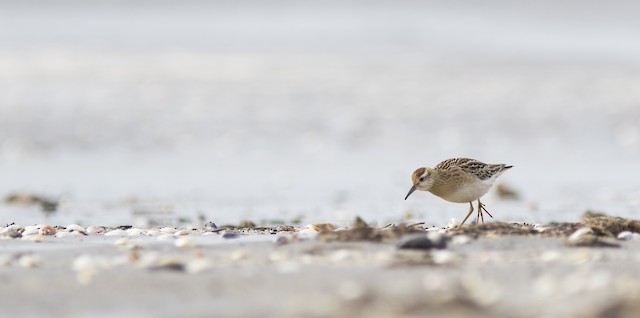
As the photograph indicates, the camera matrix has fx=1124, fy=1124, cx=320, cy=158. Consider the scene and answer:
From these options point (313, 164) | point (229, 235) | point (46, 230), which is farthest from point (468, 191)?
point (313, 164)

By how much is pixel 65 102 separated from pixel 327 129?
15.2 ft

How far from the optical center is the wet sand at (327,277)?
4.44 metres

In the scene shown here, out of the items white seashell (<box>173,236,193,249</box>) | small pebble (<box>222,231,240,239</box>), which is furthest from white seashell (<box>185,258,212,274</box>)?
small pebble (<box>222,231,240,239</box>)

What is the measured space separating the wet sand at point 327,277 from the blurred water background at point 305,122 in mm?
2438

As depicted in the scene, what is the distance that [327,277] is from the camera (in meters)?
5.08

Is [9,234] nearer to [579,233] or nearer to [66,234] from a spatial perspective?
[66,234]

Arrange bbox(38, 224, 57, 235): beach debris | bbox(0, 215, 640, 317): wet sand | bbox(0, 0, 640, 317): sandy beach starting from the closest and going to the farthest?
bbox(0, 215, 640, 317): wet sand, bbox(0, 0, 640, 317): sandy beach, bbox(38, 224, 57, 235): beach debris

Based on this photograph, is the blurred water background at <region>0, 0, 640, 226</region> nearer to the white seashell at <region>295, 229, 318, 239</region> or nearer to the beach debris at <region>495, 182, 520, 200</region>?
the beach debris at <region>495, 182, 520, 200</region>

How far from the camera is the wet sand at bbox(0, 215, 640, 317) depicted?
444cm

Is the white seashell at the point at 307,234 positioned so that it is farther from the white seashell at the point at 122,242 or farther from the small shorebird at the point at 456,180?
the small shorebird at the point at 456,180

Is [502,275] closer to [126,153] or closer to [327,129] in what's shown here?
[126,153]

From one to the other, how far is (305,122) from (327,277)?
10.7 m

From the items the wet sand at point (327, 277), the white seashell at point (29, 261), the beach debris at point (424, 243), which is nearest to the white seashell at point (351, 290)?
the wet sand at point (327, 277)

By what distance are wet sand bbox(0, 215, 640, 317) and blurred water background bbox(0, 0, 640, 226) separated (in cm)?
244
